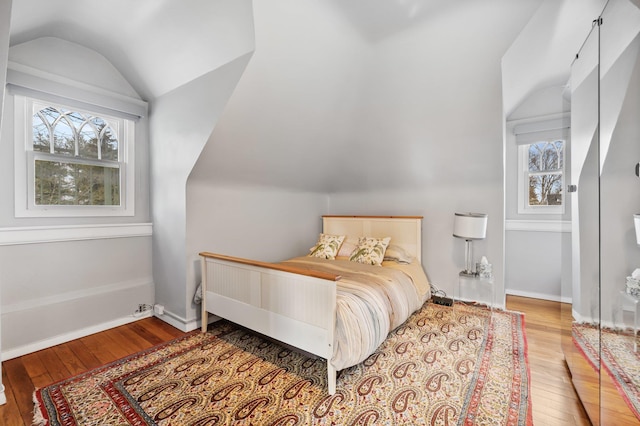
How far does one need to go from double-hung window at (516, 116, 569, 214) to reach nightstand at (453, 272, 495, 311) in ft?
3.86

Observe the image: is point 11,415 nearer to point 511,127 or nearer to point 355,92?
point 355,92

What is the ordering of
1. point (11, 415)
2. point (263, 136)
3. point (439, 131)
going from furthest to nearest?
1. point (439, 131)
2. point (263, 136)
3. point (11, 415)

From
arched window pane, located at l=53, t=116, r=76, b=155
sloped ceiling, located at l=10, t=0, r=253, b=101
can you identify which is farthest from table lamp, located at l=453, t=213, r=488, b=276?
arched window pane, located at l=53, t=116, r=76, b=155

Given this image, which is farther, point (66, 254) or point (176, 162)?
point (176, 162)

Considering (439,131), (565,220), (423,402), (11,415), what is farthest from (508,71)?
A: (11,415)

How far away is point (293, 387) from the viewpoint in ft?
6.20

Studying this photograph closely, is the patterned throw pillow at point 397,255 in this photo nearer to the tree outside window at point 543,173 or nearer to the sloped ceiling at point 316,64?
the sloped ceiling at point 316,64

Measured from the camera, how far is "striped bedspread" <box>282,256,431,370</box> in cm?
188

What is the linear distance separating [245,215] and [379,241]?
5.50 ft

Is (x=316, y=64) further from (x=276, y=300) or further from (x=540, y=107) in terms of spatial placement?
(x=540, y=107)

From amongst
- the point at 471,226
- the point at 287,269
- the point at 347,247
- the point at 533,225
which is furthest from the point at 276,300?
the point at 533,225

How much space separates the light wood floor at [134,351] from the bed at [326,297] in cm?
70

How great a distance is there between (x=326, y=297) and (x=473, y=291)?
2.54 metres

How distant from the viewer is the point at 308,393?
183cm
